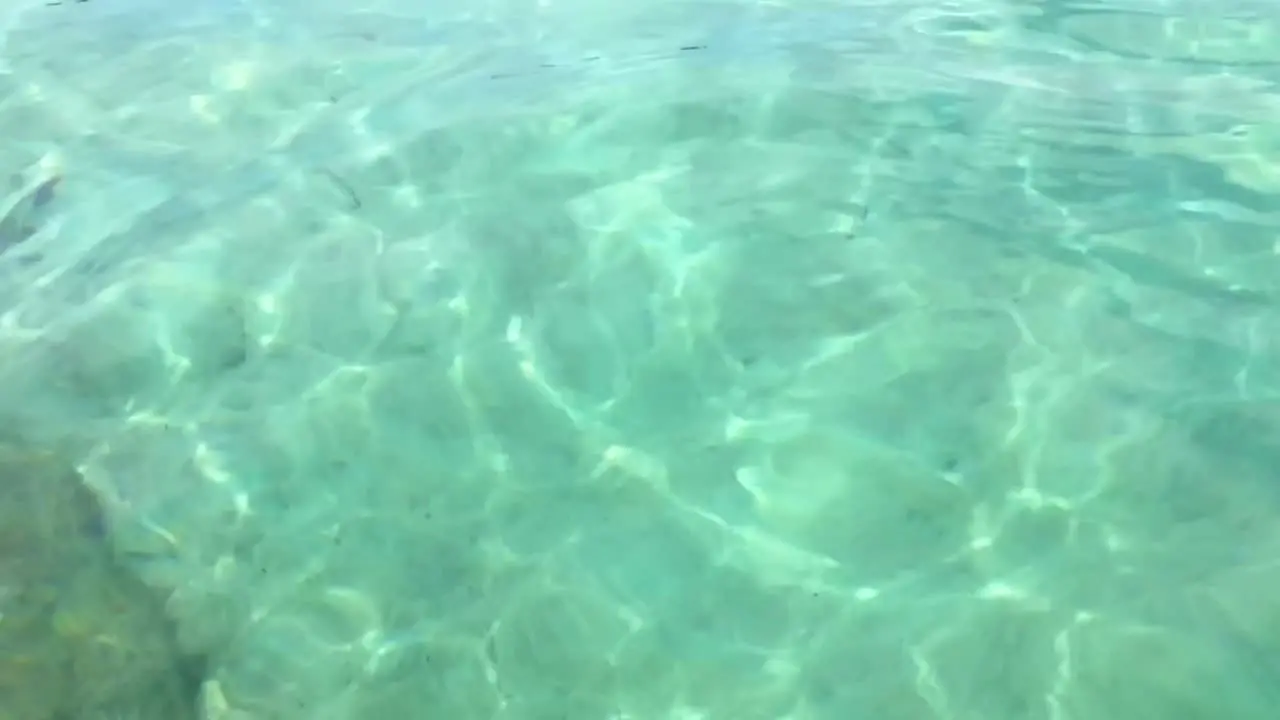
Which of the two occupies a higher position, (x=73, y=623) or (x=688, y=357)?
(x=688, y=357)

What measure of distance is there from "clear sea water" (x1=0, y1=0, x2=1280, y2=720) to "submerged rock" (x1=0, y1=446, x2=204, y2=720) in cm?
14

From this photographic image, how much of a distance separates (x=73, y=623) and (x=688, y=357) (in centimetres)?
315

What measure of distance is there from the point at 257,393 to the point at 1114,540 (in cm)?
425

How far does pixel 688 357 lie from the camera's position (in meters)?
6.04

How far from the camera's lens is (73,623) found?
4953 millimetres

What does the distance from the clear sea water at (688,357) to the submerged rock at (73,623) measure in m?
0.14

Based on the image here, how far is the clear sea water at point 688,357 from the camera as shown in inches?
188

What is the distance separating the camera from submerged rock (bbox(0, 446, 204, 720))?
15.3ft

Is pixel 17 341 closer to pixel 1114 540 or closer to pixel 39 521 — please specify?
pixel 39 521

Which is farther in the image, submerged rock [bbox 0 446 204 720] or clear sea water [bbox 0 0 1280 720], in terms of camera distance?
clear sea water [bbox 0 0 1280 720]

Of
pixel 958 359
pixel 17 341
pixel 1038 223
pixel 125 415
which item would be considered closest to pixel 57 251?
pixel 17 341

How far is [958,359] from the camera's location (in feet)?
19.1

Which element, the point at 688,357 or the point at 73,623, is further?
the point at 688,357

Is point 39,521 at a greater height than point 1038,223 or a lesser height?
lesser
